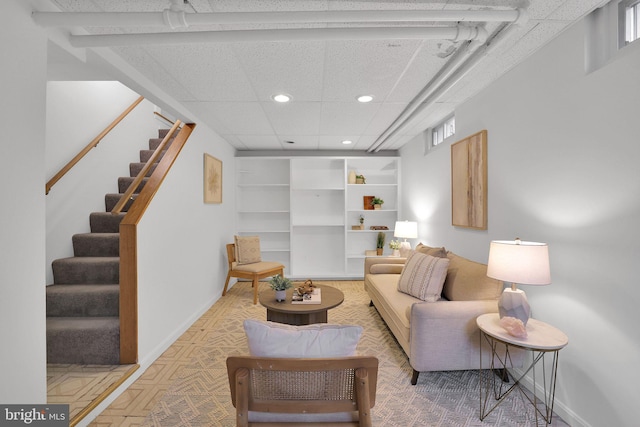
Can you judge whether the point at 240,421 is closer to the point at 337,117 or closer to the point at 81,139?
the point at 337,117

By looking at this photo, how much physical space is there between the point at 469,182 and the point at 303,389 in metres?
2.66

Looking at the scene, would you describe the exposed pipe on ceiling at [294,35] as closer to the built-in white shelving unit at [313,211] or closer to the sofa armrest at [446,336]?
the sofa armrest at [446,336]

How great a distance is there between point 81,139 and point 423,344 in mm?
4169

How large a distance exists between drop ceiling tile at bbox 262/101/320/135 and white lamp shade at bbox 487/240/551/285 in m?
2.28

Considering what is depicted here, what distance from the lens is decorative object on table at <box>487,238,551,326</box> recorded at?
1.72 m

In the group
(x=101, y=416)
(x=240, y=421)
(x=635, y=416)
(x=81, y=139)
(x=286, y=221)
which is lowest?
(x=101, y=416)

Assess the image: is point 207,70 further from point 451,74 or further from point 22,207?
point 451,74

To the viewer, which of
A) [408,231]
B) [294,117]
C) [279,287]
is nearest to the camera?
[279,287]

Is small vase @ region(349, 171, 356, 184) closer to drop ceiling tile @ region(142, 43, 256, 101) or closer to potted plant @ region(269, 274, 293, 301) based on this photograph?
drop ceiling tile @ region(142, 43, 256, 101)

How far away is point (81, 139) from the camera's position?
331 cm

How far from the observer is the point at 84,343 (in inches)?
91.9

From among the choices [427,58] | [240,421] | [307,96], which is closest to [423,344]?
[240,421]

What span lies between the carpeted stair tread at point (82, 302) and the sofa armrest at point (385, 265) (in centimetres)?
292

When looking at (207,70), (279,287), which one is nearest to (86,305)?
(279,287)
